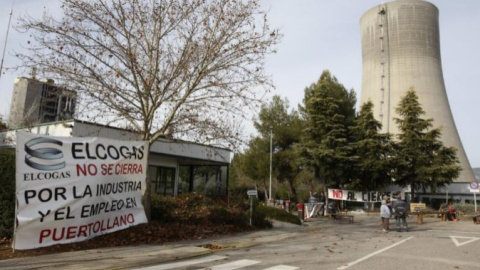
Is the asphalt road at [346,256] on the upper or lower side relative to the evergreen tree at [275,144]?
lower

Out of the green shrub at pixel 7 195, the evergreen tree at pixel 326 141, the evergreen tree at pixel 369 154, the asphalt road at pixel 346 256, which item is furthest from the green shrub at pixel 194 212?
the evergreen tree at pixel 369 154

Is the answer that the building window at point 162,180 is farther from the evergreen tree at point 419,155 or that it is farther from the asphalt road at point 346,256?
the evergreen tree at point 419,155

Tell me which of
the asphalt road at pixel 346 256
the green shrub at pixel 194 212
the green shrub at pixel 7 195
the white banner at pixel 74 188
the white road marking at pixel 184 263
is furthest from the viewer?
the green shrub at pixel 194 212

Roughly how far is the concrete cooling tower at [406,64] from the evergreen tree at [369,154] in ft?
19.5

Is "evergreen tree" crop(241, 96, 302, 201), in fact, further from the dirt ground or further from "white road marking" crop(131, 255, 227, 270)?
→ "white road marking" crop(131, 255, 227, 270)

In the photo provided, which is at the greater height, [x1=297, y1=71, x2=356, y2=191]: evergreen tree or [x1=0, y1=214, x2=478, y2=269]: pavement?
[x1=297, y1=71, x2=356, y2=191]: evergreen tree

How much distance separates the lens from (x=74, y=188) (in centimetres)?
995

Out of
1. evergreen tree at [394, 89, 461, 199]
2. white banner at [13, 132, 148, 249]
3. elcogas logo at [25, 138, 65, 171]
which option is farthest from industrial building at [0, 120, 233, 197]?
evergreen tree at [394, 89, 461, 199]

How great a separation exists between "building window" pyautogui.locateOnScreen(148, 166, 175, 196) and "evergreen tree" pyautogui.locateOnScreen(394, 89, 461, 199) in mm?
20921

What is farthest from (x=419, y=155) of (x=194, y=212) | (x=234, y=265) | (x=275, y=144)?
(x=234, y=265)

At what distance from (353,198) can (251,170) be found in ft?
42.1

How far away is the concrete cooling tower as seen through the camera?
3894cm

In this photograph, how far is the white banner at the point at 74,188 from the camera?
→ 29.4ft

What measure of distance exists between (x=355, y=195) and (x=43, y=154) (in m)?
27.2
